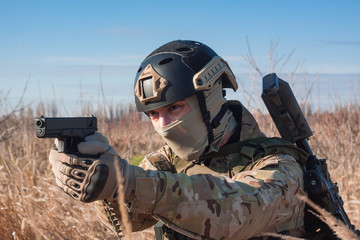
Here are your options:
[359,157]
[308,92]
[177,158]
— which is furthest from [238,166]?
[359,157]

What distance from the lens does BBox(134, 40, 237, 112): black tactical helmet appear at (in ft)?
8.71

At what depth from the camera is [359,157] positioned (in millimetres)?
7184

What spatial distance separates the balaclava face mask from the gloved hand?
0.90 meters

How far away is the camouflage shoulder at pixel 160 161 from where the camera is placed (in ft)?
9.82

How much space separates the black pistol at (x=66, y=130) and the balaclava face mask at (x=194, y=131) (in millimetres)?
857

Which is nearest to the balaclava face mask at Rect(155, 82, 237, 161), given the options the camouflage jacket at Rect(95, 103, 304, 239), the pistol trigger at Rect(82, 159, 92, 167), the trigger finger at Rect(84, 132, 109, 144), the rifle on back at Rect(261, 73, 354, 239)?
the rifle on back at Rect(261, 73, 354, 239)

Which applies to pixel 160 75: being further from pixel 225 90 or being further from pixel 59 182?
pixel 59 182

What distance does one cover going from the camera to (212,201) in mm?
1882

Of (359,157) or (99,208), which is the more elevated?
(99,208)

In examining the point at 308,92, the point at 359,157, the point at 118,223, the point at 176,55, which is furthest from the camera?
the point at 359,157

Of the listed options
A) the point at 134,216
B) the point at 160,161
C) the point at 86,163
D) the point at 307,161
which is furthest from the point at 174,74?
the point at 86,163

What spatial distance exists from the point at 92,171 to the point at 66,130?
0.22 meters

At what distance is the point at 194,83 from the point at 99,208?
933 mm

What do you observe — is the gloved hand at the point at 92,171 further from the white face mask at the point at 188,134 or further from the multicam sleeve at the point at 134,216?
the white face mask at the point at 188,134
